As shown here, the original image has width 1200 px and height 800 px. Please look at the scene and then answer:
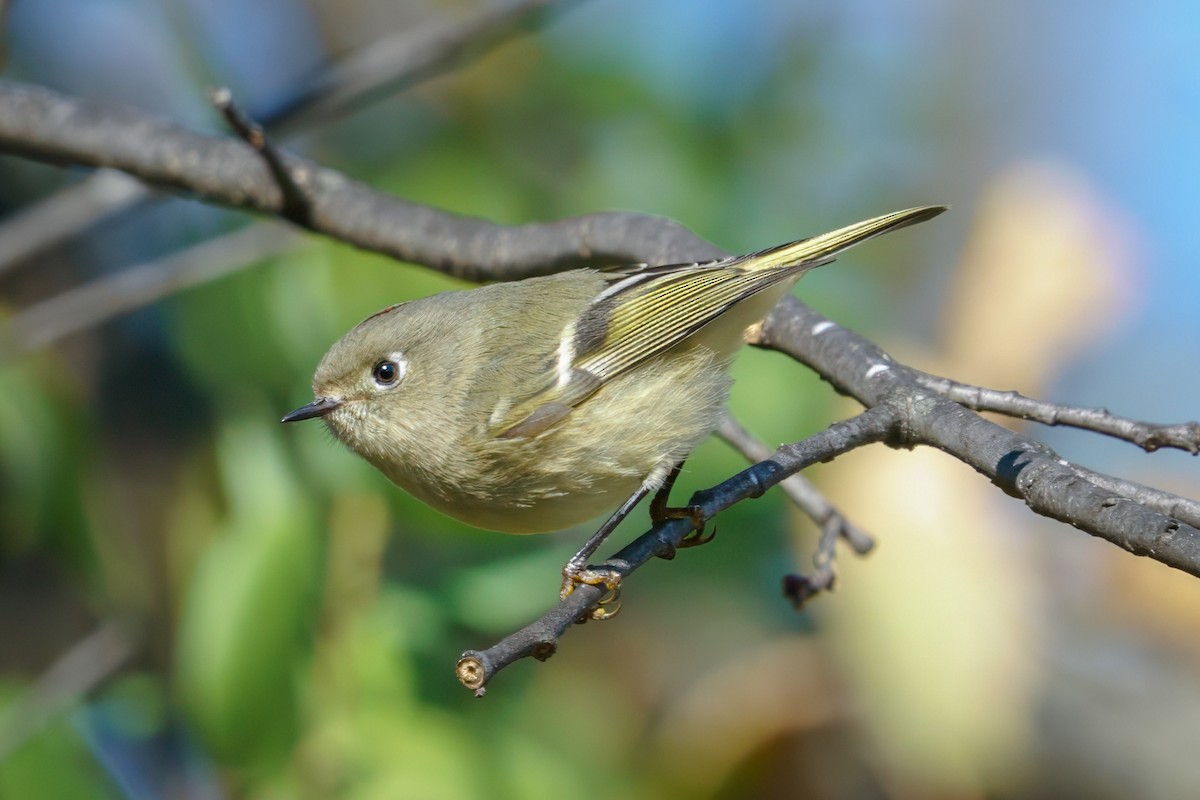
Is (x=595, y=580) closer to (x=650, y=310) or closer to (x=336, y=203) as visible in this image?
(x=650, y=310)

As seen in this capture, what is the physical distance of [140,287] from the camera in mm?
2115

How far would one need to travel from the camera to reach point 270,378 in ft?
6.30

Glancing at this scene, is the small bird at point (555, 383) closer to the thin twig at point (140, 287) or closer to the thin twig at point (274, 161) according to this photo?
the thin twig at point (274, 161)

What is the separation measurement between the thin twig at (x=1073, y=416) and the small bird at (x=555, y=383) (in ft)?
1.02

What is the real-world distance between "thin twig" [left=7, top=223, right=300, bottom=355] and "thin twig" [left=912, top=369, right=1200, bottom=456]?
137cm

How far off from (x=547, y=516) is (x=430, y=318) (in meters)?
0.41

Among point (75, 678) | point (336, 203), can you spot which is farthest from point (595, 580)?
point (75, 678)

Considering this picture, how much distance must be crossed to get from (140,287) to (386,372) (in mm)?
650

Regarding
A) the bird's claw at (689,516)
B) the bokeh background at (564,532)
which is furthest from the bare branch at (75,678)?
the bird's claw at (689,516)

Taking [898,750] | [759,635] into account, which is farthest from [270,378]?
[898,750]

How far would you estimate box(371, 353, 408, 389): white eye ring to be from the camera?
1.76 m

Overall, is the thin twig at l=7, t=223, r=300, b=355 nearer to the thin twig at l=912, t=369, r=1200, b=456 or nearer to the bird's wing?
the bird's wing

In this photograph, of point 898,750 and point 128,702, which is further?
point 898,750

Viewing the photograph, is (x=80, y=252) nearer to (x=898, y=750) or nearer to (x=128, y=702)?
(x=128, y=702)
